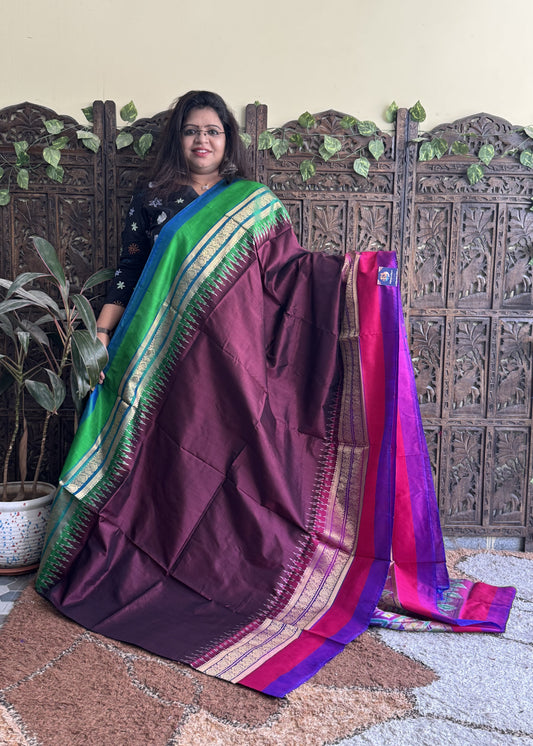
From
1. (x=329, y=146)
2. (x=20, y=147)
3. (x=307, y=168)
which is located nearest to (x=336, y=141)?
(x=329, y=146)

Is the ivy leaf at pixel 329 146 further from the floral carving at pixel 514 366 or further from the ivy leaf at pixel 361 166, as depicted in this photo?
the floral carving at pixel 514 366

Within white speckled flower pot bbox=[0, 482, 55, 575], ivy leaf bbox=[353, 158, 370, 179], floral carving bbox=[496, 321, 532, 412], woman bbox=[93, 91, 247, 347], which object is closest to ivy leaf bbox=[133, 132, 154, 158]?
woman bbox=[93, 91, 247, 347]

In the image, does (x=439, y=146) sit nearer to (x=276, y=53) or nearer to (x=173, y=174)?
(x=276, y=53)

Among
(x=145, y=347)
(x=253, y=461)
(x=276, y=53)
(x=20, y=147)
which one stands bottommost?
(x=253, y=461)

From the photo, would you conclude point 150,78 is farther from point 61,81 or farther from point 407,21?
point 407,21

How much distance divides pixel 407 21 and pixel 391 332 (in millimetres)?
1173

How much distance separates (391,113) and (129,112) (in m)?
0.89

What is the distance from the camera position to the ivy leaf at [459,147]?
6.89 ft

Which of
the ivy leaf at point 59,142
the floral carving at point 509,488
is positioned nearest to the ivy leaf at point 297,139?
the ivy leaf at point 59,142

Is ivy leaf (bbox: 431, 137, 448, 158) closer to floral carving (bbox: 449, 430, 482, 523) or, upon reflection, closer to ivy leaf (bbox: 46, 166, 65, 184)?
floral carving (bbox: 449, 430, 482, 523)

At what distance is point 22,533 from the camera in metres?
1.85

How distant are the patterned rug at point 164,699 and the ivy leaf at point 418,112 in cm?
167

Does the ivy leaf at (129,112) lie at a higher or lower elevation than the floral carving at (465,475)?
higher

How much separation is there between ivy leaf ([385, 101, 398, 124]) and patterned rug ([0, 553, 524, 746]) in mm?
1669
